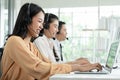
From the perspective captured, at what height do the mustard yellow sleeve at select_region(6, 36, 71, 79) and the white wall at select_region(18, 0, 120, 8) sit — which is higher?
the white wall at select_region(18, 0, 120, 8)

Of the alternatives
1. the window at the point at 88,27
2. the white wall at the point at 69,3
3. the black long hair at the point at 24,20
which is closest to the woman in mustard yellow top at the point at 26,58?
the black long hair at the point at 24,20

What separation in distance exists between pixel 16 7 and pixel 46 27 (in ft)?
11.2

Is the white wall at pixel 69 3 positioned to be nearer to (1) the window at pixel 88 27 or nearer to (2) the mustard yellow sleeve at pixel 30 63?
(1) the window at pixel 88 27

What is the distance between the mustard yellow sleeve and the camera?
1.59 metres

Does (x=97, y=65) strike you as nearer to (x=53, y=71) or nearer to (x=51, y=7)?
(x=53, y=71)

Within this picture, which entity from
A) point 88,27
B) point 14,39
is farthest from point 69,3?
point 14,39

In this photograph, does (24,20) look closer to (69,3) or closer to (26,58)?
(26,58)

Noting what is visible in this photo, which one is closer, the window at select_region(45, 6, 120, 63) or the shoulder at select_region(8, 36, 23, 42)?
the shoulder at select_region(8, 36, 23, 42)

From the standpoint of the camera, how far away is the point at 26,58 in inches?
64.8

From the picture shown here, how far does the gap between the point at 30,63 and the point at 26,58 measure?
43 mm

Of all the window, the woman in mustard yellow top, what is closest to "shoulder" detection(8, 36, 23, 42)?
the woman in mustard yellow top

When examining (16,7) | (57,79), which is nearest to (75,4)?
(16,7)

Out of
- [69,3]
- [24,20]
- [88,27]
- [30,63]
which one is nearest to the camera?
[30,63]

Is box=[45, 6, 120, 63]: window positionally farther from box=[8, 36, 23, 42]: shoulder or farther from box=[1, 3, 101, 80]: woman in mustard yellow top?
box=[8, 36, 23, 42]: shoulder
